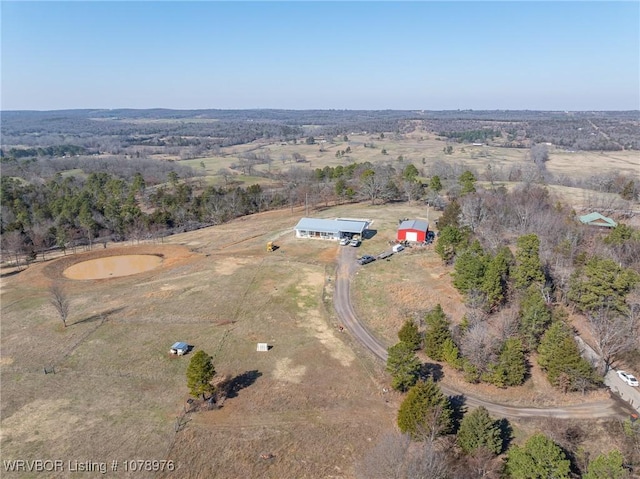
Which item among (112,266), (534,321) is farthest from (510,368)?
(112,266)

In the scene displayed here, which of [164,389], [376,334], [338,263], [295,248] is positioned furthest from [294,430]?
[295,248]

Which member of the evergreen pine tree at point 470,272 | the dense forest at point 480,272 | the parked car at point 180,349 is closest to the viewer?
the dense forest at point 480,272

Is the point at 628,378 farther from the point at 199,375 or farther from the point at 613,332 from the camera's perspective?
the point at 199,375

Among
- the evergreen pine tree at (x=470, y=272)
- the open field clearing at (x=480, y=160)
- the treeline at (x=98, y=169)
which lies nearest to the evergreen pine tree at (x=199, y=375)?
the evergreen pine tree at (x=470, y=272)

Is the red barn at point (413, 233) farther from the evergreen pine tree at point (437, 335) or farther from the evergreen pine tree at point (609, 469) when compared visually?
the evergreen pine tree at point (609, 469)

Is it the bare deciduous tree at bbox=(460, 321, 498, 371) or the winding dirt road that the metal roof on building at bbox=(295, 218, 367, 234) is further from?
the bare deciduous tree at bbox=(460, 321, 498, 371)

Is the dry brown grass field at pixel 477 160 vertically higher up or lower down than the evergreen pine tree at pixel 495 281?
higher up

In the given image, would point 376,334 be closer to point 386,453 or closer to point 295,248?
point 386,453
